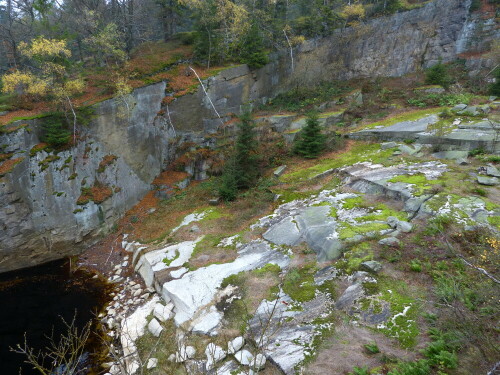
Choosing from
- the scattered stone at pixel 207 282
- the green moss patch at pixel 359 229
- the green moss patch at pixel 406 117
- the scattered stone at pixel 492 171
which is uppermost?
the green moss patch at pixel 406 117

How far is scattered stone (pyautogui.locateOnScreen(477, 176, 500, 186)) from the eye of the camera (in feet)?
35.9

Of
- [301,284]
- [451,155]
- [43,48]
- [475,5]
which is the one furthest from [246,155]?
[475,5]

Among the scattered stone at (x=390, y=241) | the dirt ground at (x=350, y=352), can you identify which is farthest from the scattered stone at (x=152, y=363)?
the scattered stone at (x=390, y=241)

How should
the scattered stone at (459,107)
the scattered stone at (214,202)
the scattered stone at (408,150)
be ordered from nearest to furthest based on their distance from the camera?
the scattered stone at (408,150) < the scattered stone at (214,202) < the scattered stone at (459,107)

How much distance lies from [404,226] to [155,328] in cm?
931

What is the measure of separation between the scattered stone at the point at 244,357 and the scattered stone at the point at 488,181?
1091cm

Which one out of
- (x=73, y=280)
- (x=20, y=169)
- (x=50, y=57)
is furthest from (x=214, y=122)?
(x=73, y=280)

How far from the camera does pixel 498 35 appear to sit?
887 inches

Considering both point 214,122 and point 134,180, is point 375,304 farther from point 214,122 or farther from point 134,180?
point 214,122

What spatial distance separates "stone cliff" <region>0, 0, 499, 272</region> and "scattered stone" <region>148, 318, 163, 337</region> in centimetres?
921

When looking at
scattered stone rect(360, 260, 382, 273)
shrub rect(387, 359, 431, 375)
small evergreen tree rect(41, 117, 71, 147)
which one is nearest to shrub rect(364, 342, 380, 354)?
shrub rect(387, 359, 431, 375)

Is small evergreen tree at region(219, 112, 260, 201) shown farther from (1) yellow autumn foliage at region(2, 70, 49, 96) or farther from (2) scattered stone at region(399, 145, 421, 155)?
(1) yellow autumn foliage at region(2, 70, 49, 96)

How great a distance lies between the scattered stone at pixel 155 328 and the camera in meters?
9.58

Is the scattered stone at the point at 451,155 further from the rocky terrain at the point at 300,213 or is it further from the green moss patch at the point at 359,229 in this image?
the green moss patch at the point at 359,229
